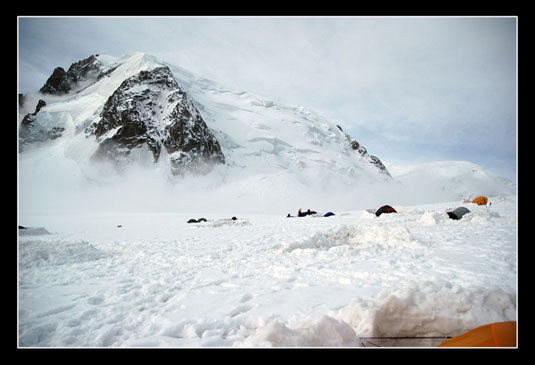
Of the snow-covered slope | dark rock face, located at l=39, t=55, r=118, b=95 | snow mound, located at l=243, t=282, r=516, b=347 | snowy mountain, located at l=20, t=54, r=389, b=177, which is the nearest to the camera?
snow mound, located at l=243, t=282, r=516, b=347

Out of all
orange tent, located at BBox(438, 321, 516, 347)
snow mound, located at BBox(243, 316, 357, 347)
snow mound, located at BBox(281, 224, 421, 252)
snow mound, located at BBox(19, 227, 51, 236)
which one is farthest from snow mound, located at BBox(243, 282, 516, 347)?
snow mound, located at BBox(19, 227, 51, 236)

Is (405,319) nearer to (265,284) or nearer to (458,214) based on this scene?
(265,284)

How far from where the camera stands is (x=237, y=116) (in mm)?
61375

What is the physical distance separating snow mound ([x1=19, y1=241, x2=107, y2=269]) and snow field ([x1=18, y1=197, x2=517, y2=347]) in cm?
2

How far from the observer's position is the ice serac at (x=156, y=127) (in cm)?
4709

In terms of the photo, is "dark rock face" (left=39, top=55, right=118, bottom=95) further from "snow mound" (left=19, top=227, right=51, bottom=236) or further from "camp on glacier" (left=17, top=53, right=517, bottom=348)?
"camp on glacier" (left=17, top=53, right=517, bottom=348)

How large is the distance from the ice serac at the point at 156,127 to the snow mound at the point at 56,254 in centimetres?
4375

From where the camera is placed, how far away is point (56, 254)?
19.1 feet

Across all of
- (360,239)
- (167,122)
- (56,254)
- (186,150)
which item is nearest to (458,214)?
(360,239)

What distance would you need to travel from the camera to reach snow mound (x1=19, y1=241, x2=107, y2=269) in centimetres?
532

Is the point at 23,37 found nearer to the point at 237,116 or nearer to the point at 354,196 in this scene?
the point at 354,196

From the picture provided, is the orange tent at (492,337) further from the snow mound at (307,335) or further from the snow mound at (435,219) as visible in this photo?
the snow mound at (435,219)

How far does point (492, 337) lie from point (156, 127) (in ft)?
184
